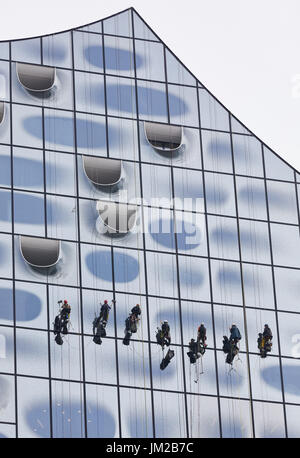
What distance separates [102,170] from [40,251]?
3.81 metres

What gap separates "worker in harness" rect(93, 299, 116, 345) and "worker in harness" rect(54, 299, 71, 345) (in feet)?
2.97

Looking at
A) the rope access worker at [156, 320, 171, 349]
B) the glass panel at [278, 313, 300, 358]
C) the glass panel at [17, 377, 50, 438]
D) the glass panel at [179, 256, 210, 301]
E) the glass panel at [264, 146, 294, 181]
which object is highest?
the glass panel at [264, 146, 294, 181]

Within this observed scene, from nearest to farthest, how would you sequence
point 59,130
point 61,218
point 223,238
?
point 61,218, point 59,130, point 223,238

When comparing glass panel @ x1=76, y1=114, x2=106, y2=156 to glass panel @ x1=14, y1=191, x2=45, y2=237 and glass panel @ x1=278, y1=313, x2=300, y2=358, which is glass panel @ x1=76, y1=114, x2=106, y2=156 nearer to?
glass panel @ x1=14, y1=191, x2=45, y2=237

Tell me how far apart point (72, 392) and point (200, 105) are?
38.2 feet

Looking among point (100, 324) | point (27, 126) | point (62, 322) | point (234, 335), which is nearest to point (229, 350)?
point (234, 335)

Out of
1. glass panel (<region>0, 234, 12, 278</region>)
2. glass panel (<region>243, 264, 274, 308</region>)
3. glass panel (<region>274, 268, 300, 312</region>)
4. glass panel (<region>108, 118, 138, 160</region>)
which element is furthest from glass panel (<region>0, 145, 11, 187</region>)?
glass panel (<region>274, 268, 300, 312</region>)

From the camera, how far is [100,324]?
6041 cm

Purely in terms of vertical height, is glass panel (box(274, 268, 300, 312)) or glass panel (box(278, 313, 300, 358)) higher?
glass panel (box(274, 268, 300, 312))

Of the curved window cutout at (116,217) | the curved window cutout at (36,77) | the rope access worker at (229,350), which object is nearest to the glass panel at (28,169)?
the curved window cutout at (116,217)

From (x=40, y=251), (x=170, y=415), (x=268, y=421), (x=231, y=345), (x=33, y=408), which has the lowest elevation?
(x=33, y=408)

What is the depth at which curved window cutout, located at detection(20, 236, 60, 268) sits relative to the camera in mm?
60625

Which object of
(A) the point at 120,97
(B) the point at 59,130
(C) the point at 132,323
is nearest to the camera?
(C) the point at 132,323

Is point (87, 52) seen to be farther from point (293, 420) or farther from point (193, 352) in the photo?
point (293, 420)
